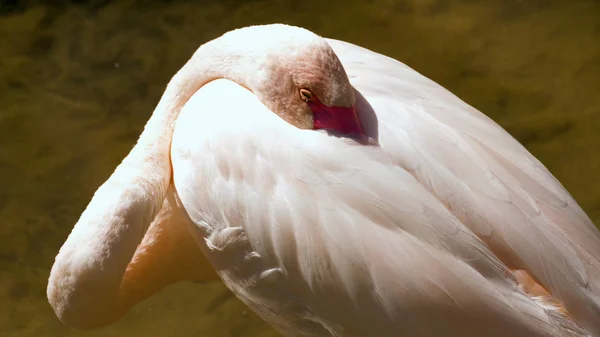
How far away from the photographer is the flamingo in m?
2.00

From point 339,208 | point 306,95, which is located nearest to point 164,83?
point 306,95

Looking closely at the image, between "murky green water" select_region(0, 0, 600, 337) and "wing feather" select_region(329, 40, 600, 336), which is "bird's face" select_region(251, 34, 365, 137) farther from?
"murky green water" select_region(0, 0, 600, 337)

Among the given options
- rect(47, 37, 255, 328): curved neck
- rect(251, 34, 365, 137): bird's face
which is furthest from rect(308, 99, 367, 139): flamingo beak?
rect(47, 37, 255, 328): curved neck

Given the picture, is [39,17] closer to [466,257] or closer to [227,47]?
[227,47]

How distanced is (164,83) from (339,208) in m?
2.35

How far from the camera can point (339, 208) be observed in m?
2.06

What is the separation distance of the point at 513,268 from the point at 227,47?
971 millimetres

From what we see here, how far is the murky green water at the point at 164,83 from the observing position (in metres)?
3.39

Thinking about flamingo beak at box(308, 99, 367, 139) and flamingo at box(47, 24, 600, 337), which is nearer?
flamingo at box(47, 24, 600, 337)

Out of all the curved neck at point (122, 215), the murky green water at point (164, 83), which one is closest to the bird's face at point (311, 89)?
the curved neck at point (122, 215)

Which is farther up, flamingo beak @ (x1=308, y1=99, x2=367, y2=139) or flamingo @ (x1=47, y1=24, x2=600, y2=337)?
flamingo beak @ (x1=308, y1=99, x2=367, y2=139)

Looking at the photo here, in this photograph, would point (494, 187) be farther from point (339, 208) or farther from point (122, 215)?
point (122, 215)

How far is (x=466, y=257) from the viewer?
2.00 metres

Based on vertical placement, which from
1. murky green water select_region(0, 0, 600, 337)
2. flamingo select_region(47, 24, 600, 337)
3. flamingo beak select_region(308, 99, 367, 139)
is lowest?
murky green water select_region(0, 0, 600, 337)
